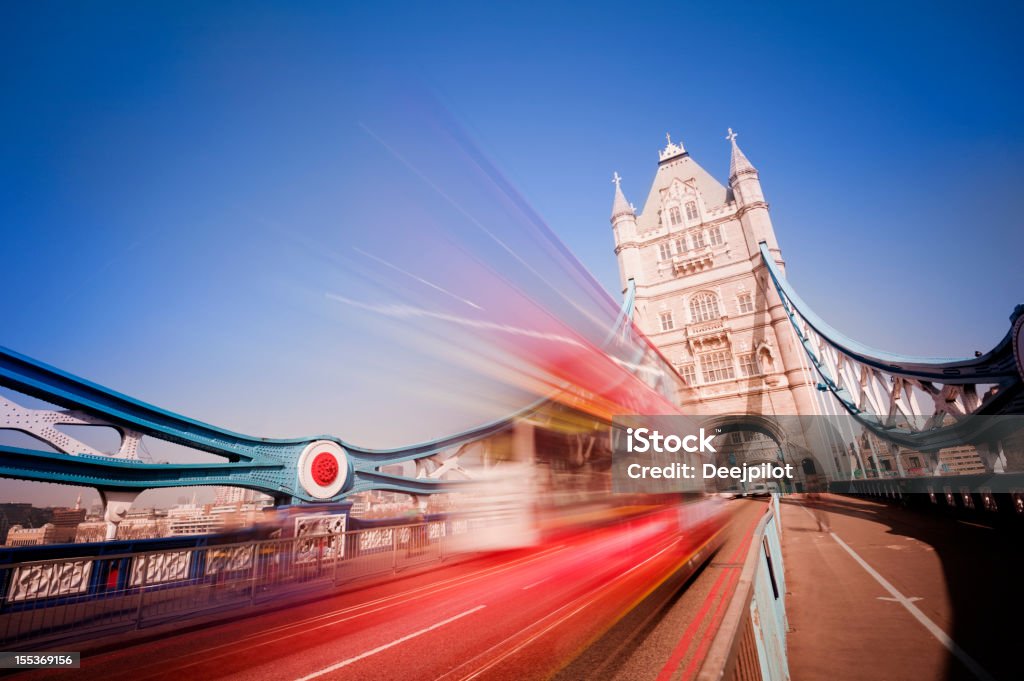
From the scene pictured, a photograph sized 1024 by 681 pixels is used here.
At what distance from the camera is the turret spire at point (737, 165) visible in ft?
133

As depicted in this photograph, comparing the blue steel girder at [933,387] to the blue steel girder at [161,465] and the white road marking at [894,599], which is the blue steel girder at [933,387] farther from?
the blue steel girder at [161,465]

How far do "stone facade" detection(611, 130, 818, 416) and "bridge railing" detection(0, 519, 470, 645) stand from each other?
104ft

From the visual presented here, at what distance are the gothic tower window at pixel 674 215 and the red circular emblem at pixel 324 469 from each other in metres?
40.6

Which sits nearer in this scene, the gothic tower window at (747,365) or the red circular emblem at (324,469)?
the red circular emblem at (324,469)

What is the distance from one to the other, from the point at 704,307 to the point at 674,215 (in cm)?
1054

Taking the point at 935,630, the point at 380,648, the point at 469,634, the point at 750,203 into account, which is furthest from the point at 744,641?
the point at 750,203

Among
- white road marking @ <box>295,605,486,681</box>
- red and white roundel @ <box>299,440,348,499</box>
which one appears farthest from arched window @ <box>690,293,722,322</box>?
white road marking @ <box>295,605,486,681</box>

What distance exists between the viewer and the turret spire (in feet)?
133

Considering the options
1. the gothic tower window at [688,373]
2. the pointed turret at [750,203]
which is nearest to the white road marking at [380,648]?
the gothic tower window at [688,373]

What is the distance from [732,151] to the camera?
138 feet

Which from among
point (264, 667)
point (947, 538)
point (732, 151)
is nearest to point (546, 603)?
point (264, 667)

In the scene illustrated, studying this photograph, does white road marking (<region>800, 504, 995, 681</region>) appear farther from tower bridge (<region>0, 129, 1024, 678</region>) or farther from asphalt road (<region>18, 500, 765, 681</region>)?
asphalt road (<region>18, 500, 765, 681</region>)

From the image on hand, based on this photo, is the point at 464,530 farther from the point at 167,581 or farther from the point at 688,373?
the point at 688,373

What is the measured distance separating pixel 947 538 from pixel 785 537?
3789mm
